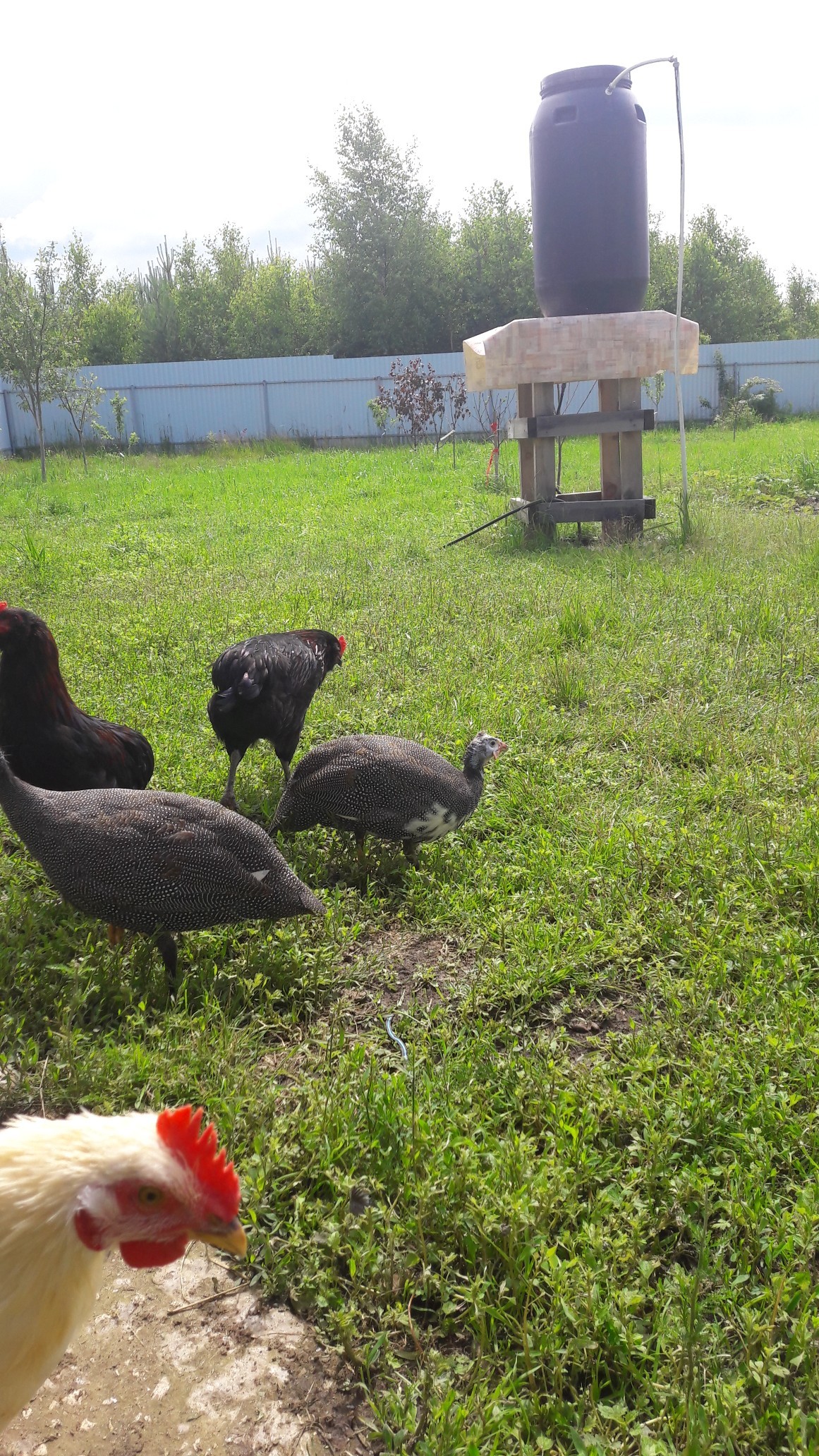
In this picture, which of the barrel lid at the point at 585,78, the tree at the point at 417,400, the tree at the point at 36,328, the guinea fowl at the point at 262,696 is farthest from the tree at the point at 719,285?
the guinea fowl at the point at 262,696

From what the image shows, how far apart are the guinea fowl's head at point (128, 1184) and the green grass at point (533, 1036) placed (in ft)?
2.08

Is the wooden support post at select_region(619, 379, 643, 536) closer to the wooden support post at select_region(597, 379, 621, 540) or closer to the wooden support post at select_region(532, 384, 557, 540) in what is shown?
the wooden support post at select_region(597, 379, 621, 540)

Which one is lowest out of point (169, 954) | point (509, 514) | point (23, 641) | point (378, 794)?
point (169, 954)

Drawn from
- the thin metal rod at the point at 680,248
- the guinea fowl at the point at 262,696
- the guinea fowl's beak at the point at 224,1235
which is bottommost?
the guinea fowl's beak at the point at 224,1235

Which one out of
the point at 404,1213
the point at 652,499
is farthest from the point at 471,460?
the point at 404,1213

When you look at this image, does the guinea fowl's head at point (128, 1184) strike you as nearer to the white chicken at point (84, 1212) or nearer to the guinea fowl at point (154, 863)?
the white chicken at point (84, 1212)

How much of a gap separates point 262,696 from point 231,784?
0.44 m

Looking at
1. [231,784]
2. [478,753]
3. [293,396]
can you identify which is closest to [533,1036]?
[478,753]

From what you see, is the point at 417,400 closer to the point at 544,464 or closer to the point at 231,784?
the point at 544,464

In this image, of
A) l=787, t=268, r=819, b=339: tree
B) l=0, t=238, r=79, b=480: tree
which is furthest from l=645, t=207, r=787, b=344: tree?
l=0, t=238, r=79, b=480: tree

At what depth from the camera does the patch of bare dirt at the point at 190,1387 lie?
168 centimetres

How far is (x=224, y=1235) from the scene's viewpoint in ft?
4.62

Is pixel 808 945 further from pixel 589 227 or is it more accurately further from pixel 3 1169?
pixel 589 227

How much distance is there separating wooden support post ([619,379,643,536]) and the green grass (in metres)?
3.05
